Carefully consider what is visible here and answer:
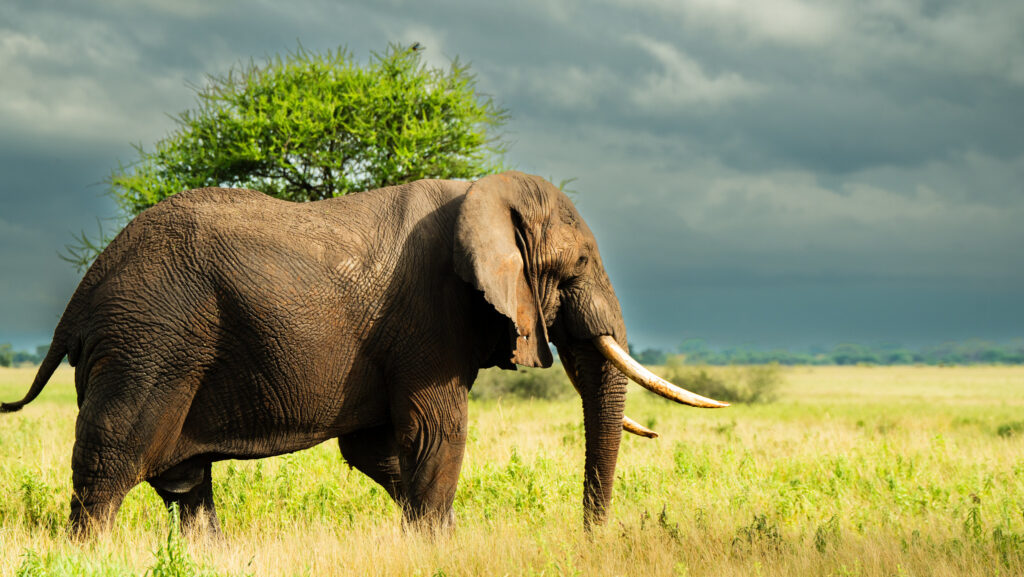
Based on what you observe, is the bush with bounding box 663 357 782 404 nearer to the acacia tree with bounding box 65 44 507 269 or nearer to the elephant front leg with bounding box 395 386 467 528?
the acacia tree with bounding box 65 44 507 269

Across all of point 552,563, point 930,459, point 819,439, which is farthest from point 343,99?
point 552,563

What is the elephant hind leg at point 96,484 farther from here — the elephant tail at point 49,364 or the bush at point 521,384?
the bush at point 521,384

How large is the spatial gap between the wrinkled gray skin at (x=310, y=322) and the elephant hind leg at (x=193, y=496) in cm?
2

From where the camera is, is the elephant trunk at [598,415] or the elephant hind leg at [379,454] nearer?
the elephant trunk at [598,415]

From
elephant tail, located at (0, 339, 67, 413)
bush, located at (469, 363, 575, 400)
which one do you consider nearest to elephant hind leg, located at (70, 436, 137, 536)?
elephant tail, located at (0, 339, 67, 413)

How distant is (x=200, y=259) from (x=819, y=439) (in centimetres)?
1171

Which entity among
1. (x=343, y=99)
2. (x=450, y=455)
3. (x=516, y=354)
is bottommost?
(x=450, y=455)

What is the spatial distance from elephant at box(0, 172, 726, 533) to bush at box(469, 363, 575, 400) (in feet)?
69.3

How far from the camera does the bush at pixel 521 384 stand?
28562 millimetres

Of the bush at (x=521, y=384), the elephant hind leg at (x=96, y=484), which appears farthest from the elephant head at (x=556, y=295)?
the bush at (x=521, y=384)

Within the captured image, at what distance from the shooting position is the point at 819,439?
48.6 feet

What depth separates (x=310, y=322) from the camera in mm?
6168

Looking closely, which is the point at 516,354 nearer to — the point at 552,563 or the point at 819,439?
the point at 552,563

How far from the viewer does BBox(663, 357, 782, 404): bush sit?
36031 millimetres
